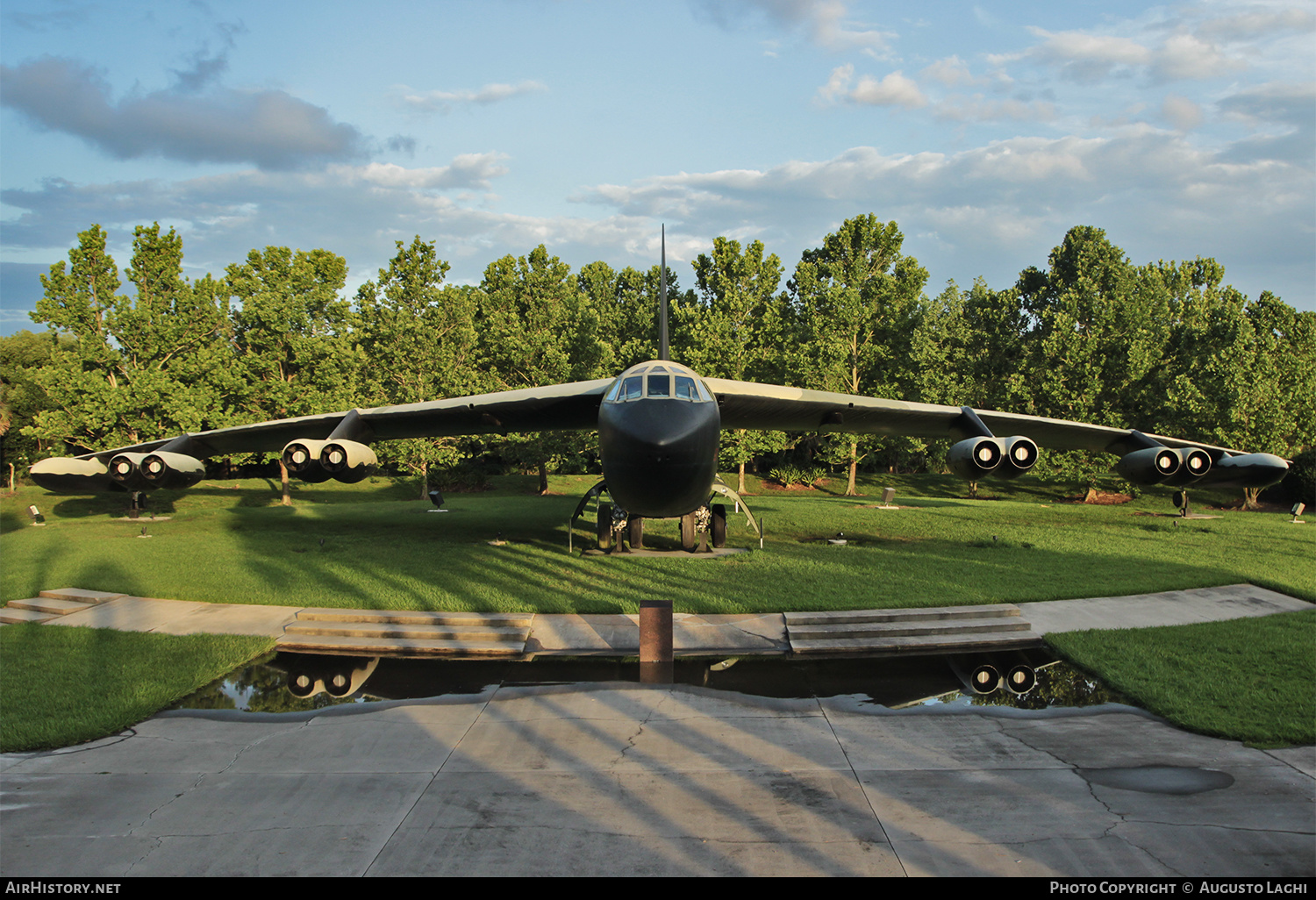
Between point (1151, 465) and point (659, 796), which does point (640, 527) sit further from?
point (659, 796)

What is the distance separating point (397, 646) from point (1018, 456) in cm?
1070

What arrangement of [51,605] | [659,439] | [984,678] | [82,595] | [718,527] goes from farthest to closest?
[718,527], [82,595], [51,605], [659,439], [984,678]

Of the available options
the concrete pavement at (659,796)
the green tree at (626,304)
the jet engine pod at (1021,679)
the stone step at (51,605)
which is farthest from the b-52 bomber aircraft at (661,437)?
the green tree at (626,304)

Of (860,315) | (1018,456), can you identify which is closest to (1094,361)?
(860,315)

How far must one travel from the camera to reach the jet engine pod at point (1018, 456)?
483 inches

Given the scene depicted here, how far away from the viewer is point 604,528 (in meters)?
16.5

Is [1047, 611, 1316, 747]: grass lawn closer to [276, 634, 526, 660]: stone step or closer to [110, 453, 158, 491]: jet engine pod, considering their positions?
[276, 634, 526, 660]: stone step

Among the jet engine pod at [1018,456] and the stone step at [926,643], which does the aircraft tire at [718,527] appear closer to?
the jet engine pod at [1018,456]

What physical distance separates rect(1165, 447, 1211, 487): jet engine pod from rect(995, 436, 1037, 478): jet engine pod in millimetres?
3597

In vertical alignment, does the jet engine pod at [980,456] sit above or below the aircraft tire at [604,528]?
above

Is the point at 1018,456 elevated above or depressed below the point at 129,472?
above

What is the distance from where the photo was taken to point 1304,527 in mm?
21359

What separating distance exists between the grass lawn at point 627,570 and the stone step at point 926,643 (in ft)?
1.94
